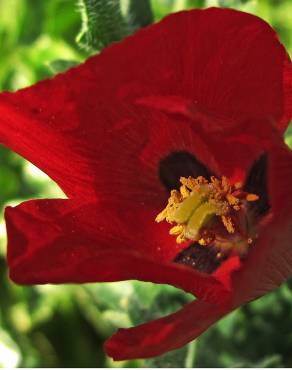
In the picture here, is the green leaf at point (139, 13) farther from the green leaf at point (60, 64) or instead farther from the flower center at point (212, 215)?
the flower center at point (212, 215)

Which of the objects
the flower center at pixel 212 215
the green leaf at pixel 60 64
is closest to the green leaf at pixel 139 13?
the green leaf at pixel 60 64

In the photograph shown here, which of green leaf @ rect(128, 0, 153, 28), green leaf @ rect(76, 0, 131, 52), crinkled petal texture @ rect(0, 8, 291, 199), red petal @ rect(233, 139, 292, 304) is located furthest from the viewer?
green leaf @ rect(128, 0, 153, 28)

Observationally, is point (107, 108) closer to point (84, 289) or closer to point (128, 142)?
point (128, 142)

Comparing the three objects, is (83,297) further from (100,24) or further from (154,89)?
(154,89)

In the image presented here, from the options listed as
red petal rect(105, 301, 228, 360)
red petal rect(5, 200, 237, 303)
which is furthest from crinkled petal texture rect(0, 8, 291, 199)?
red petal rect(105, 301, 228, 360)

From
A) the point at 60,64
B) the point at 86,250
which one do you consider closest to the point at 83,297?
the point at 60,64

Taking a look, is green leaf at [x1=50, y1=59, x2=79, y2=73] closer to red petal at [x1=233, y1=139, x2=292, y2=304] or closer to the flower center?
the flower center

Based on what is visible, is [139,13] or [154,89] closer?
[154,89]
